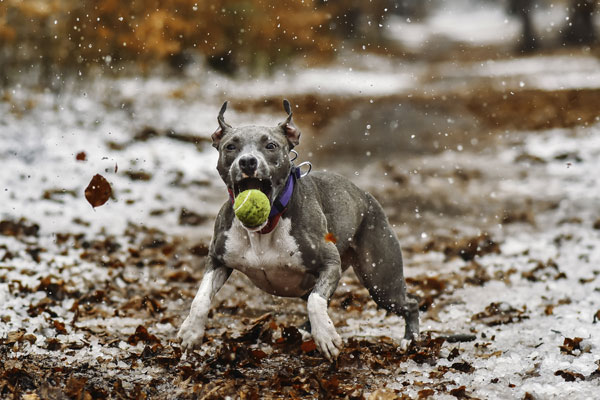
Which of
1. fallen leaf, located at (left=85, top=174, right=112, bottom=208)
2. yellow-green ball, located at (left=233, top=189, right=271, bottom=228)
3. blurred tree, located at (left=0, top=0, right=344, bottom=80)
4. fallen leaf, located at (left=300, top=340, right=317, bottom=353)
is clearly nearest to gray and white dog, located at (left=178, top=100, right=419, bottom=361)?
yellow-green ball, located at (left=233, top=189, right=271, bottom=228)

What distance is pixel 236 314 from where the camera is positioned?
649cm

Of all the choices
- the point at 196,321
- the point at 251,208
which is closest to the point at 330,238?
the point at 251,208

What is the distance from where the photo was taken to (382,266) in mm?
5410

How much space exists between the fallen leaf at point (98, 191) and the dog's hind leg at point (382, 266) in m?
2.11

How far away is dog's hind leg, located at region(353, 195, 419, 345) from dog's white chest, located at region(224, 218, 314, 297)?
884 mm

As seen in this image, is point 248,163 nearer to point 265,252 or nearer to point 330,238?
point 265,252

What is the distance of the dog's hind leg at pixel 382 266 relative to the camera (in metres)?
5.41

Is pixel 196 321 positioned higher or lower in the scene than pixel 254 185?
lower

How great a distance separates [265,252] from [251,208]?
526 mm

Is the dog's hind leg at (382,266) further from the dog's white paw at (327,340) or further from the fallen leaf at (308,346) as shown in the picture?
the dog's white paw at (327,340)

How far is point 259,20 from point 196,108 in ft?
18.8

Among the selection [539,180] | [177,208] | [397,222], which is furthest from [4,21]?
[539,180]

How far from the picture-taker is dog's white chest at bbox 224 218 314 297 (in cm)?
458

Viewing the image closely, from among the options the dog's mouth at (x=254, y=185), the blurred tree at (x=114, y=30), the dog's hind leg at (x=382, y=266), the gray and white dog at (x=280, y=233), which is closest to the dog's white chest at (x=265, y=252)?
the gray and white dog at (x=280, y=233)
